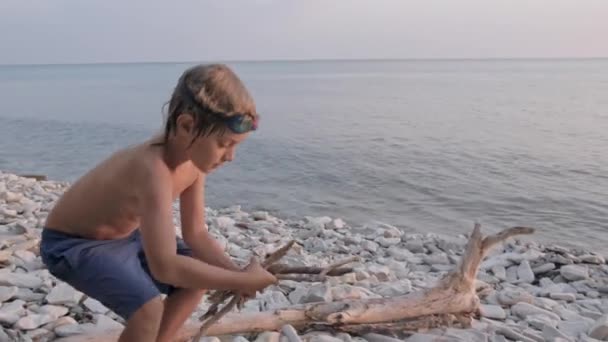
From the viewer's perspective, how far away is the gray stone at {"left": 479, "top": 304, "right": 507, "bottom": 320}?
392cm

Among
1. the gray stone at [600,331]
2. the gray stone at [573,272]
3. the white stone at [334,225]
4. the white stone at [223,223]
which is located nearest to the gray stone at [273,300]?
the gray stone at [600,331]

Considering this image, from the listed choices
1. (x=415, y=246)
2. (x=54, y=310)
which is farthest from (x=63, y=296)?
(x=415, y=246)

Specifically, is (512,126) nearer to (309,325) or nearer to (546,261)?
(546,261)

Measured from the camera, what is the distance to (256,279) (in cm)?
237

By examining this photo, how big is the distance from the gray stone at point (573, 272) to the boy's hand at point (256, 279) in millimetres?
4096

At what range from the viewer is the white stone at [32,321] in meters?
3.18

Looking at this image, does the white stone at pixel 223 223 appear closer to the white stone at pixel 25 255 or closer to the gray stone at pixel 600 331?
the white stone at pixel 25 255

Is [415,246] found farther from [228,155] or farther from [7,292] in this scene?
[228,155]

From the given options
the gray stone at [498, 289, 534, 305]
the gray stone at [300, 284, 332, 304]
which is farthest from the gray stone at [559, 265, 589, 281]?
the gray stone at [300, 284, 332, 304]

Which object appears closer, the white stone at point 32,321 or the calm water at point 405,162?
the white stone at point 32,321

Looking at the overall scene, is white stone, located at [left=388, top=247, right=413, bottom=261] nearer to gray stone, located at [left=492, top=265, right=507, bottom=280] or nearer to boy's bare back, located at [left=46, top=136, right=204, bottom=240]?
gray stone, located at [left=492, top=265, right=507, bottom=280]

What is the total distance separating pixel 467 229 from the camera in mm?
9109

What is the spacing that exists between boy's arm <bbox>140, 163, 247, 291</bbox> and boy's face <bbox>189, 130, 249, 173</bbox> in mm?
130

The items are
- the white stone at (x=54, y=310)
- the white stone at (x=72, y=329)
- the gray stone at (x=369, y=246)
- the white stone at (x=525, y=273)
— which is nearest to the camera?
the white stone at (x=72, y=329)
